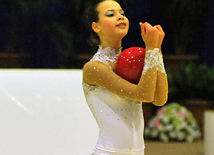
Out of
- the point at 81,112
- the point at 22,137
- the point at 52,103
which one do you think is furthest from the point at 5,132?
the point at 81,112

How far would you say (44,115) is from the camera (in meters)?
2.83

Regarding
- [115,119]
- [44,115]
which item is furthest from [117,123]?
[44,115]

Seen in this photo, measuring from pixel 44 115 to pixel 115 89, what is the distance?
1575 mm

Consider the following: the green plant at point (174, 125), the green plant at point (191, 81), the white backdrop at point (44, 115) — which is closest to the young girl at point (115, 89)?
the white backdrop at point (44, 115)

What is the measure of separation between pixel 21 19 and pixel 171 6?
2.04 metres

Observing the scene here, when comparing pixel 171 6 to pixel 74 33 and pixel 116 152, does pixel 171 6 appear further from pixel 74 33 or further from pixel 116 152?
pixel 116 152

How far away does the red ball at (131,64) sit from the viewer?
1353 mm

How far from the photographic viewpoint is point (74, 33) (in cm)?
495

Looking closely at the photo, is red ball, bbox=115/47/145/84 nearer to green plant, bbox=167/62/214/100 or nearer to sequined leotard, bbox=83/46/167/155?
sequined leotard, bbox=83/46/167/155

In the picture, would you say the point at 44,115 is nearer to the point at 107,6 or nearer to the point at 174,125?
the point at 107,6

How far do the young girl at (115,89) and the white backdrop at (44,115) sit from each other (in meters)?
1.35

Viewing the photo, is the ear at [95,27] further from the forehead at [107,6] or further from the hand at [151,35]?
the hand at [151,35]

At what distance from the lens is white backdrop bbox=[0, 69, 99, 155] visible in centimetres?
276

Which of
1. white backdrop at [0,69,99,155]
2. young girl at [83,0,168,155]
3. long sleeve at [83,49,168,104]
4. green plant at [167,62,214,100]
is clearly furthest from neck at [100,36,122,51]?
green plant at [167,62,214,100]
